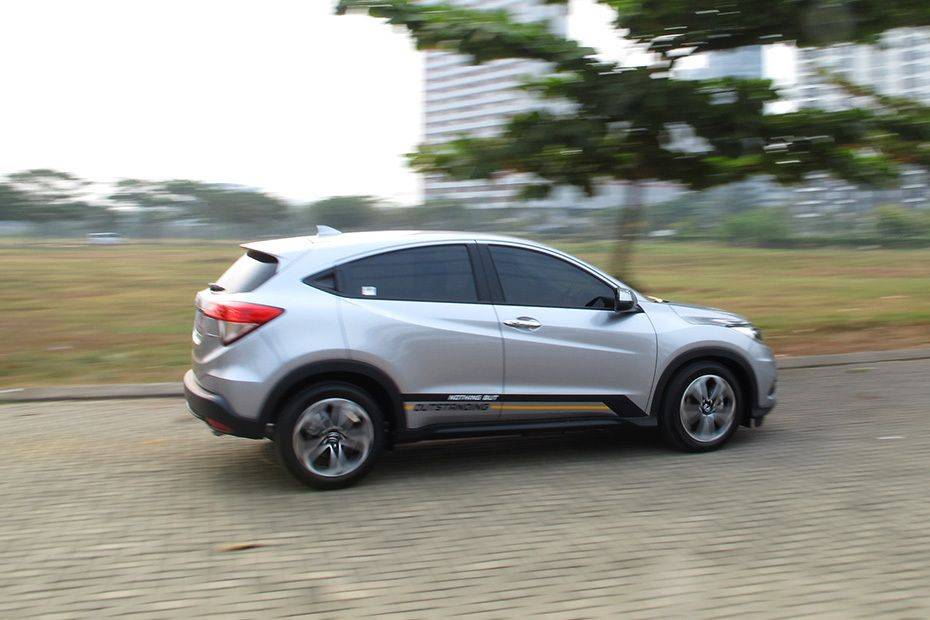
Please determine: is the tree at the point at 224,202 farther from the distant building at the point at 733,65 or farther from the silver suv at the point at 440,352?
the silver suv at the point at 440,352

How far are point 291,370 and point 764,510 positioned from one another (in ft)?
9.16

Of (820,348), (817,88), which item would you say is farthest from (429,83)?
(820,348)

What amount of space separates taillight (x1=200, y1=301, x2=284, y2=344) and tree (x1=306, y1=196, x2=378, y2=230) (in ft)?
31.2

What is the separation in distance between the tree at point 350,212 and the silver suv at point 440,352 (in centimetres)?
885

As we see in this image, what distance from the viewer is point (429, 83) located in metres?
13.7

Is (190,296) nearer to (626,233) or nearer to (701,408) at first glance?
(626,233)

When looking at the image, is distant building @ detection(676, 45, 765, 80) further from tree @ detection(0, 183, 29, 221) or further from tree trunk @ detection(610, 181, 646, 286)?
tree @ detection(0, 183, 29, 221)

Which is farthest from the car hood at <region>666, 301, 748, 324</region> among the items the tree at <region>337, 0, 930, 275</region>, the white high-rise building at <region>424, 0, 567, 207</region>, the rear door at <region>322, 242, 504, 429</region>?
the white high-rise building at <region>424, 0, 567, 207</region>

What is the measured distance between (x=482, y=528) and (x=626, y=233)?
7.85 metres

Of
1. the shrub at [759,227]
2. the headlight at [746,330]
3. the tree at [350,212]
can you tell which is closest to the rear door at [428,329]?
the headlight at [746,330]

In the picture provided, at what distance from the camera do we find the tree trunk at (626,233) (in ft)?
39.8

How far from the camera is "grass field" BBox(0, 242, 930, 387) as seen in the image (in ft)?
38.3

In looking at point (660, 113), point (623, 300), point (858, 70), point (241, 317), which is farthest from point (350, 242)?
point (858, 70)

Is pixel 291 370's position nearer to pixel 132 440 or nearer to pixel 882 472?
pixel 132 440
